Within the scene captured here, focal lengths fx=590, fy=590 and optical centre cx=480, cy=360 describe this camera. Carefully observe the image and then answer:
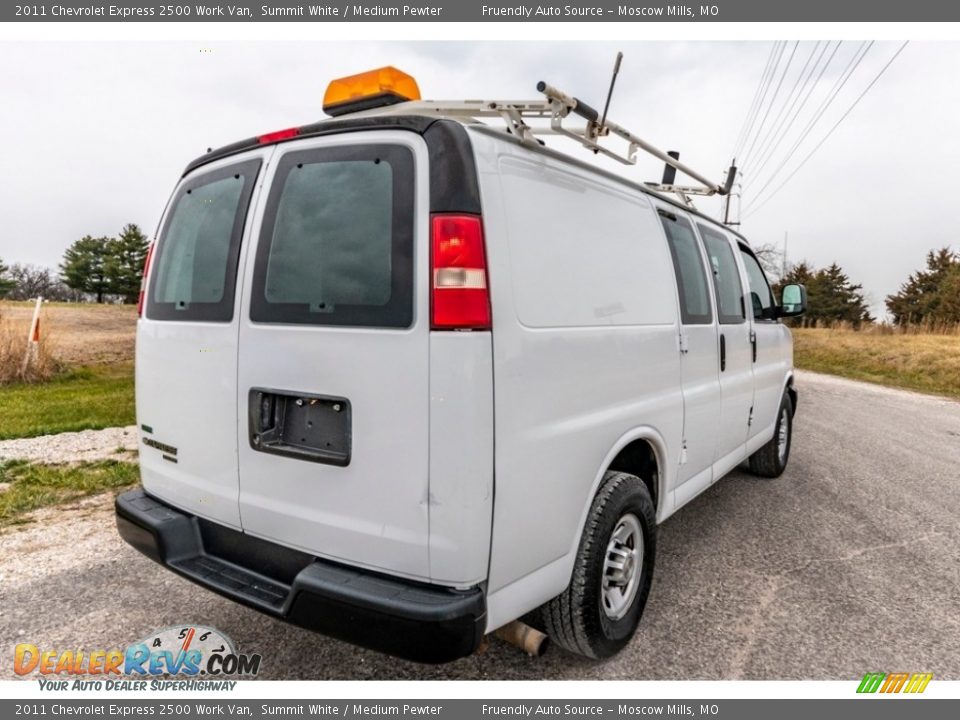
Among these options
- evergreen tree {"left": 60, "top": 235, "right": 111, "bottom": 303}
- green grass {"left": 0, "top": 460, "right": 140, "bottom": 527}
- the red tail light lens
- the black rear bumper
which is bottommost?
green grass {"left": 0, "top": 460, "right": 140, "bottom": 527}

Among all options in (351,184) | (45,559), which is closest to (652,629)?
(351,184)

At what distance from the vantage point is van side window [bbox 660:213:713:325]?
330 centimetres

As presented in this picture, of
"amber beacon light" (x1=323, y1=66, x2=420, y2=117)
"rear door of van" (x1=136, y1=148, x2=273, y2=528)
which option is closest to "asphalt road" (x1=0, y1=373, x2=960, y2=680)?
"rear door of van" (x1=136, y1=148, x2=273, y2=528)

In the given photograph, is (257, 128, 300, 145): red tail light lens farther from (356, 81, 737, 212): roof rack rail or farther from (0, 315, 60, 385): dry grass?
(0, 315, 60, 385): dry grass

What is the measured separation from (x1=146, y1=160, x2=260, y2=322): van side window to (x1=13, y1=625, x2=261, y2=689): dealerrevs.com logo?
1.50 m

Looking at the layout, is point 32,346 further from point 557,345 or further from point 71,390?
point 557,345

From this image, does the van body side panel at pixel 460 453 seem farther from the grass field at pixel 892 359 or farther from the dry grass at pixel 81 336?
the grass field at pixel 892 359

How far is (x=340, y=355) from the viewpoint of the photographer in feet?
6.54

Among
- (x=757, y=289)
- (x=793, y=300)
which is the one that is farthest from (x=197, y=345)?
(x=793, y=300)

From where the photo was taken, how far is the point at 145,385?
8.87 ft

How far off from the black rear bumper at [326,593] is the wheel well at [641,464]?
1156 mm

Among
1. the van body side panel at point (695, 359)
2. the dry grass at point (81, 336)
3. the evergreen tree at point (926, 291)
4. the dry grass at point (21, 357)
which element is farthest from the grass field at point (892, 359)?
the evergreen tree at point (926, 291)

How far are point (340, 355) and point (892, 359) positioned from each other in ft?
69.0

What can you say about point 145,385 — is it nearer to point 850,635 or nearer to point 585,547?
point 585,547
